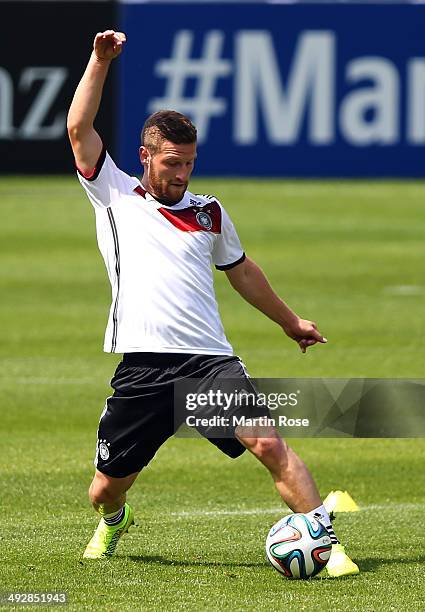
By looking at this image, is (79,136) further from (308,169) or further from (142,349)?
(308,169)

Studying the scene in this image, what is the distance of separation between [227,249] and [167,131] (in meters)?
0.64

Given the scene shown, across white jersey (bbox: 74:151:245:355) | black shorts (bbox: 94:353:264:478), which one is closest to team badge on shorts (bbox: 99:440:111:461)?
black shorts (bbox: 94:353:264:478)

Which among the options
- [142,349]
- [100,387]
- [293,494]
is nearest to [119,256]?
[142,349]

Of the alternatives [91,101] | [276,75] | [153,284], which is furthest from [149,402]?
[276,75]

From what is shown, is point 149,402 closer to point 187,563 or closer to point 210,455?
point 187,563

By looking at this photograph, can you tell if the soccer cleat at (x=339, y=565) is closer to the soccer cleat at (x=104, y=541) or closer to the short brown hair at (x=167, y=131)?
the soccer cleat at (x=104, y=541)

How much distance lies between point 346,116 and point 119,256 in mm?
23688

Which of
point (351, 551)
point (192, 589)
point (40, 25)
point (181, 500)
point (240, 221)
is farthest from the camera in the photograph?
point (40, 25)

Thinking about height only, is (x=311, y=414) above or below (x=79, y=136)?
below

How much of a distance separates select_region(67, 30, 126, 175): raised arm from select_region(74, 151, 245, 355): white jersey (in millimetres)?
88

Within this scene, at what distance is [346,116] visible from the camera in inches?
1195

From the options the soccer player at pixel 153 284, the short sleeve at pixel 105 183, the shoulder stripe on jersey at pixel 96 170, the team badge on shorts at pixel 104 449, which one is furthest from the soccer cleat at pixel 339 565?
the shoulder stripe on jersey at pixel 96 170

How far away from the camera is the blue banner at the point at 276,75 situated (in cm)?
3020

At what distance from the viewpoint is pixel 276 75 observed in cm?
3003
